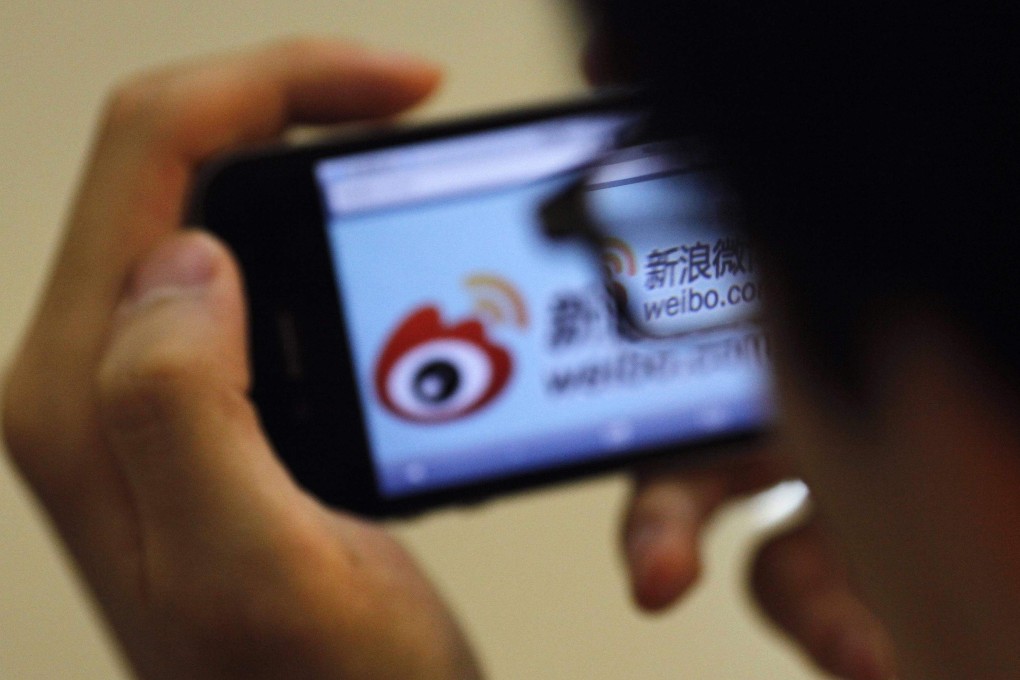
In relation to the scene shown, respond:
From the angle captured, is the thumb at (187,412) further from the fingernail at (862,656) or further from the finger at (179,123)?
the fingernail at (862,656)

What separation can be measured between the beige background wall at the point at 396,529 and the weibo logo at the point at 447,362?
0.10 meters

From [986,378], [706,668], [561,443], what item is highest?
[986,378]

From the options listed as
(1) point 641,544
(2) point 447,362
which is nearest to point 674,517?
(1) point 641,544

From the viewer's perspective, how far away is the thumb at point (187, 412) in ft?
0.81

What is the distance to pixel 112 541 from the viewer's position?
288 mm

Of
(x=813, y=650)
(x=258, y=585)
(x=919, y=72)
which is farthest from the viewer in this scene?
(x=813, y=650)

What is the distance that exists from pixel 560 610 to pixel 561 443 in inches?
5.0

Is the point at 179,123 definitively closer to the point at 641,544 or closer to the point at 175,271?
the point at 175,271

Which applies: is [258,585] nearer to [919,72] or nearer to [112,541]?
[112,541]

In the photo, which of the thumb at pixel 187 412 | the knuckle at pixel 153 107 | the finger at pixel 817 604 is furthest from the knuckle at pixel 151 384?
the finger at pixel 817 604

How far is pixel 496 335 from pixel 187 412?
128 millimetres

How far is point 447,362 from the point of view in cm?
33

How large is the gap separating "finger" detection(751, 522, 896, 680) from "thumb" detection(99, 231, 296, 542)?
253 mm

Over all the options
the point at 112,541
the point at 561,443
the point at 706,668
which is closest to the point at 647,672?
the point at 706,668
